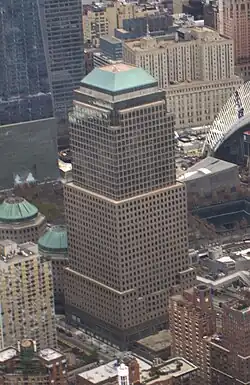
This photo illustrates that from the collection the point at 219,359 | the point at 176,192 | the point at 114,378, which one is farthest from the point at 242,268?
the point at 114,378

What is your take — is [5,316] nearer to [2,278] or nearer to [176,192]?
[2,278]

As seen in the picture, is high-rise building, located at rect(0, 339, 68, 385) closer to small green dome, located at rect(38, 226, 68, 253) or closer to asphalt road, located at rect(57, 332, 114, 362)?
asphalt road, located at rect(57, 332, 114, 362)

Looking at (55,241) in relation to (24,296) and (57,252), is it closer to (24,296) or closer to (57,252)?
(57,252)

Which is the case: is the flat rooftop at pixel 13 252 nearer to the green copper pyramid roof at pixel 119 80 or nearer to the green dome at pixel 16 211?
the green dome at pixel 16 211

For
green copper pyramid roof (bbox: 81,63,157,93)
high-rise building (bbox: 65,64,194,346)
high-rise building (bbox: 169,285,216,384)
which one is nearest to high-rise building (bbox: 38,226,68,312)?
high-rise building (bbox: 65,64,194,346)

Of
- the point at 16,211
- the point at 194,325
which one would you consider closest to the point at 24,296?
the point at 194,325
